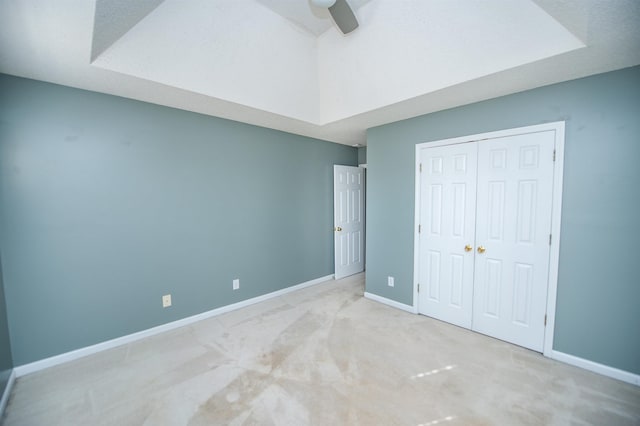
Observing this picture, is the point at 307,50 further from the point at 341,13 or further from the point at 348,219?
the point at 348,219

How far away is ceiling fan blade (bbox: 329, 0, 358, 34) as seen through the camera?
204 cm

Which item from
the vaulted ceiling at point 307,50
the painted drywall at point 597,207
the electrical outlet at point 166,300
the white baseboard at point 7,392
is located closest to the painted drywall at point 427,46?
the vaulted ceiling at point 307,50

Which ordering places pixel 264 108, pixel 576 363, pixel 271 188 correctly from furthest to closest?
pixel 271 188, pixel 264 108, pixel 576 363

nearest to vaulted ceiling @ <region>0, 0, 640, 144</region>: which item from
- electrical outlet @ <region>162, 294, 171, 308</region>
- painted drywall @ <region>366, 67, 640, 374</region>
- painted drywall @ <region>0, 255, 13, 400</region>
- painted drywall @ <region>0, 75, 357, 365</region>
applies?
painted drywall @ <region>366, 67, 640, 374</region>

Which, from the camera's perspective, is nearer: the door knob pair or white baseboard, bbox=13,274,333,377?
white baseboard, bbox=13,274,333,377

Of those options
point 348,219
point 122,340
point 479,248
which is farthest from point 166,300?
point 479,248

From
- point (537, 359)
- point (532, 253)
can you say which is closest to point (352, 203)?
point (532, 253)

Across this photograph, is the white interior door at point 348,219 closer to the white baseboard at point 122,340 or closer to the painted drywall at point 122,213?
the painted drywall at point 122,213

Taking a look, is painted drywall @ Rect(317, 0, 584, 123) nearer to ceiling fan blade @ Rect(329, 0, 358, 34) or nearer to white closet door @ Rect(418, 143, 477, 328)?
ceiling fan blade @ Rect(329, 0, 358, 34)

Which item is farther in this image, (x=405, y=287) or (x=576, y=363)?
(x=405, y=287)

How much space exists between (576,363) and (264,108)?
373cm

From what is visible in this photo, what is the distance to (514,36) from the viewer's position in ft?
5.97

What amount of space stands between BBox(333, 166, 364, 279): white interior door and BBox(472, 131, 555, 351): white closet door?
7.12 ft

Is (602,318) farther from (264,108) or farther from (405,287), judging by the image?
(264,108)
